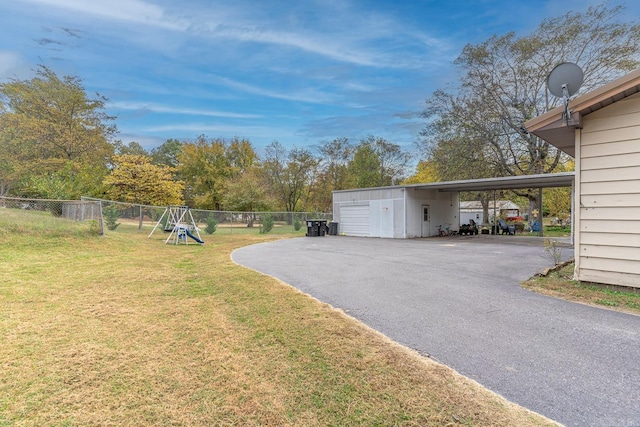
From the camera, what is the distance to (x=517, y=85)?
20641 millimetres

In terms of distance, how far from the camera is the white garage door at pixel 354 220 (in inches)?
731

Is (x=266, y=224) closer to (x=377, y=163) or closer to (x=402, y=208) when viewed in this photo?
Result: (x=402, y=208)

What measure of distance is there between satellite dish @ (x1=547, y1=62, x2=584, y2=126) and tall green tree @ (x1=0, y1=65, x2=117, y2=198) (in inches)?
935

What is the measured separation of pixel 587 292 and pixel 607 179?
73.0 inches

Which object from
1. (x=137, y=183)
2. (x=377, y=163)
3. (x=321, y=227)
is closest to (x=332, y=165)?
(x=377, y=163)

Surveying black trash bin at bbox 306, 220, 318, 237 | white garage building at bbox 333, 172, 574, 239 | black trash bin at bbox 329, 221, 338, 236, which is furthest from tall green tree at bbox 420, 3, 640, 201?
black trash bin at bbox 306, 220, 318, 237

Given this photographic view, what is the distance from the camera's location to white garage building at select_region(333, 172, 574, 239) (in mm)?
16781

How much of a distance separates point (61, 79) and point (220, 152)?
1588 centimetres

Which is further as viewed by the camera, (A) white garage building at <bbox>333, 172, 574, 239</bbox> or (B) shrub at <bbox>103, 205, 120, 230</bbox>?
→ (A) white garage building at <bbox>333, 172, 574, 239</bbox>

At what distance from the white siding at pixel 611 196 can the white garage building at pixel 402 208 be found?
32.2 ft

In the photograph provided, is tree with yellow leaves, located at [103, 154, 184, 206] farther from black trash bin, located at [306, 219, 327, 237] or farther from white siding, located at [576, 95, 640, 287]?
white siding, located at [576, 95, 640, 287]

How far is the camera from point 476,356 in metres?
2.86

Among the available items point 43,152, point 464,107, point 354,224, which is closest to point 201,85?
point 354,224

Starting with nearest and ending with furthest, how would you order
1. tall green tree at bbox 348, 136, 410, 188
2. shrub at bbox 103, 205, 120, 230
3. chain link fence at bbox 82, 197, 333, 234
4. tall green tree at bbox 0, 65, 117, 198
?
1. shrub at bbox 103, 205, 120, 230
2. chain link fence at bbox 82, 197, 333, 234
3. tall green tree at bbox 0, 65, 117, 198
4. tall green tree at bbox 348, 136, 410, 188
